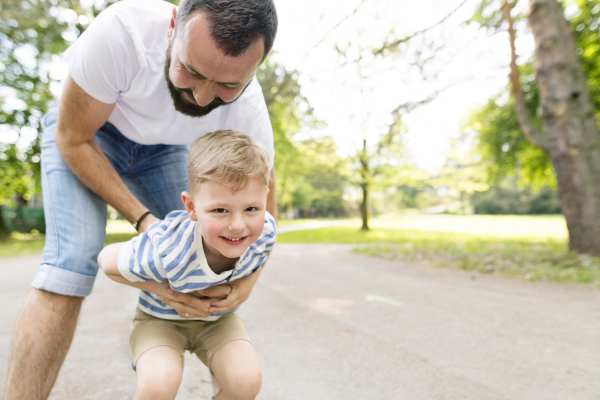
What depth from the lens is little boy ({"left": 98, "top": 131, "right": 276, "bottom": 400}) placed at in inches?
50.3

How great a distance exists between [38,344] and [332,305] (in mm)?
2680

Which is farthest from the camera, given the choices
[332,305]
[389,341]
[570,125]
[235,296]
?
Answer: [570,125]

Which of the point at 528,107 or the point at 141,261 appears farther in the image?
the point at 528,107

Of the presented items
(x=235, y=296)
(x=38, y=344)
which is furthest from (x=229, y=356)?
(x=38, y=344)

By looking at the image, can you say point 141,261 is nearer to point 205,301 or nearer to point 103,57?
point 205,301

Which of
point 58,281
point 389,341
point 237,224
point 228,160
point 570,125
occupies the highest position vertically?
point 570,125

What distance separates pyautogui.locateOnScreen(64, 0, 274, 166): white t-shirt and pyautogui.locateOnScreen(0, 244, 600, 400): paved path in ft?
4.33

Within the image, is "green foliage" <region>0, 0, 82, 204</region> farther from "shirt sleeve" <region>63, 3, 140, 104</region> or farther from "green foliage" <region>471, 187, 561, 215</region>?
"green foliage" <region>471, 187, 561, 215</region>

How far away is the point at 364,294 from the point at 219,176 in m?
3.28

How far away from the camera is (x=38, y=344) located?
54.1 inches

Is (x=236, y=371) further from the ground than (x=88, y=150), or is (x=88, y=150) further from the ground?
(x=88, y=150)

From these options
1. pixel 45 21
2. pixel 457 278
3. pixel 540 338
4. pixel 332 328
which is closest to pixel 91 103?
pixel 332 328

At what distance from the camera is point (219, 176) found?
1.28 m

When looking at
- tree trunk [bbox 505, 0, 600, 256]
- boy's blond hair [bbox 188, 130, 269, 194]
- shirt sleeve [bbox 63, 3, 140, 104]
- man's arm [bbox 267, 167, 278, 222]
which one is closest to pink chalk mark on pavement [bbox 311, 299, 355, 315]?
man's arm [bbox 267, 167, 278, 222]
